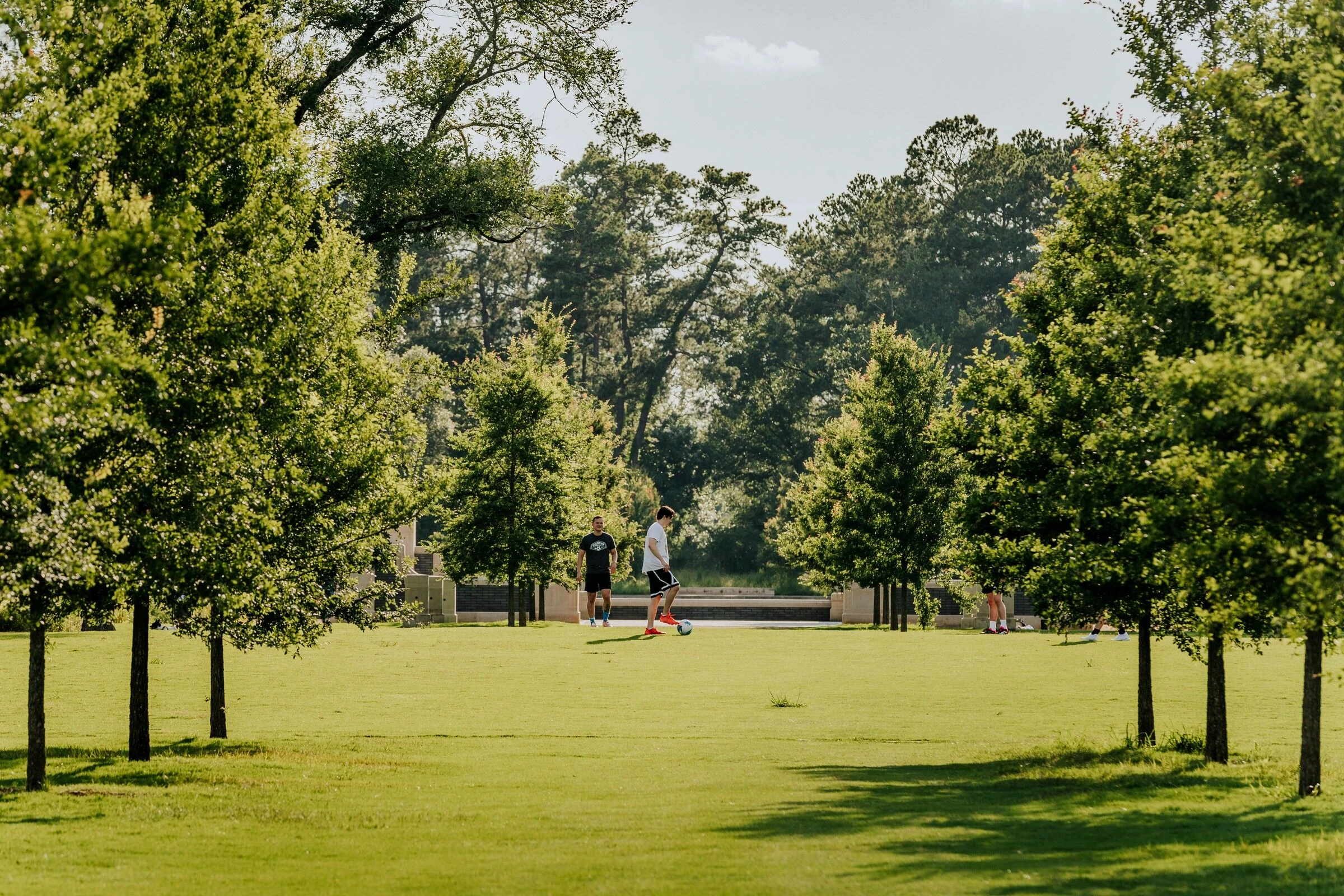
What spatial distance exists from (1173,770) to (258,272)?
10.2 metres

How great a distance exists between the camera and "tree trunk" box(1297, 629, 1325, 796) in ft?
37.7

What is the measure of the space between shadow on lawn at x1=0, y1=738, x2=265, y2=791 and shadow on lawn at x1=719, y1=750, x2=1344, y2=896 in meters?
5.94

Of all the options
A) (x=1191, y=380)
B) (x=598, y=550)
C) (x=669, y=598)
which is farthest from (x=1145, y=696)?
(x=598, y=550)

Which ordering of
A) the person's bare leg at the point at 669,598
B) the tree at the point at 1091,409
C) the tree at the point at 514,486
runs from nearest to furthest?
the tree at the point at 1091,409 < the person's bare leg at the point at 669,598 < the tree at the point at 514,486

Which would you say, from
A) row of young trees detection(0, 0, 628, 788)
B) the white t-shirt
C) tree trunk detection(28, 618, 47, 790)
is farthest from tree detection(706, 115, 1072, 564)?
tree trunk detection(28, 618, 47, 790)

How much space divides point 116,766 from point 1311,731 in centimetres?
1110

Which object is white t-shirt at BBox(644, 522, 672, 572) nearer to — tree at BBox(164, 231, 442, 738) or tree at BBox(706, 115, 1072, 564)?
tree at BBox(164, 231, 442, 738)

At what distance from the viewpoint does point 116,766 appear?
44.2 ft

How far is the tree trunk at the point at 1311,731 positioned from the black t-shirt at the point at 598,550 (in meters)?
18.0

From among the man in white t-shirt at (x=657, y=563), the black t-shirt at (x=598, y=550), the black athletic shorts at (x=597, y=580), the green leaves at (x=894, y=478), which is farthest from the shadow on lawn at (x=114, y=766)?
the green leaves at (x=894, y=478)

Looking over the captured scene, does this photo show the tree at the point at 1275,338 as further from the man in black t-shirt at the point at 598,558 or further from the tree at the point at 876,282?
the tree at the point at 876,282

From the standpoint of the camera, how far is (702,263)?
83.8m

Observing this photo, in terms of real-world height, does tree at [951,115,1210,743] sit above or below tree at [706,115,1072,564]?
below

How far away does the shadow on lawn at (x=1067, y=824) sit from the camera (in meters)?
8.27
